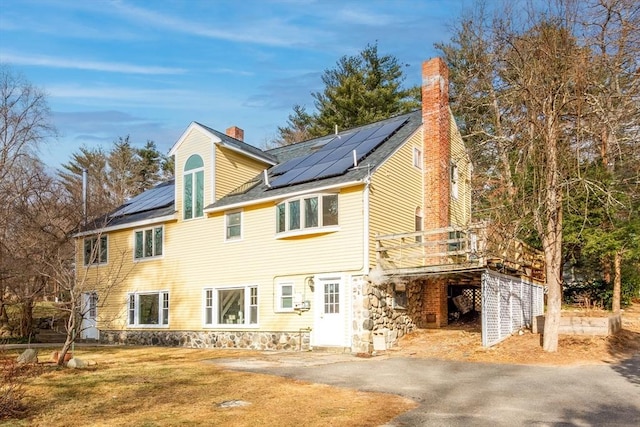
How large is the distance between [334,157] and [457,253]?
6287mm

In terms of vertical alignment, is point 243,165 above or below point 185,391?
above

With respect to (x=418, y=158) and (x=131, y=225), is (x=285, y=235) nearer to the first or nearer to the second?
(x=418, y=158)

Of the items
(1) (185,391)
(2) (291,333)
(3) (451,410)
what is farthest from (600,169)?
(1) (185,391)

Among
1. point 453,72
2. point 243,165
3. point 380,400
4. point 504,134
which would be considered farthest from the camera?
point 453,72

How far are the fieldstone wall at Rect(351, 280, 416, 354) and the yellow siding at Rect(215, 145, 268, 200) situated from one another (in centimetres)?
744

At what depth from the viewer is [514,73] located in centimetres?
1518

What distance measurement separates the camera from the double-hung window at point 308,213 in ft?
57.2

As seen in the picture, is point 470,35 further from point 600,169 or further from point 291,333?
point 291,333

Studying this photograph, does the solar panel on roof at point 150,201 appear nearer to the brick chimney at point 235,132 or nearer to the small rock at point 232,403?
the brick chimney at point 235,132

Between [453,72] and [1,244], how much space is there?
2395cm

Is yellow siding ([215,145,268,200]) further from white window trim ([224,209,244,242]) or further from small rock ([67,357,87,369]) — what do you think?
small rock ([67,357,87,369])

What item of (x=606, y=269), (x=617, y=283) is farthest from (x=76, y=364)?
(x=606, y=269)

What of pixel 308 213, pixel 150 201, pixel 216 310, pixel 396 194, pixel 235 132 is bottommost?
pixel 216 310

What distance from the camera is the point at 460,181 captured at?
23.1 meters
